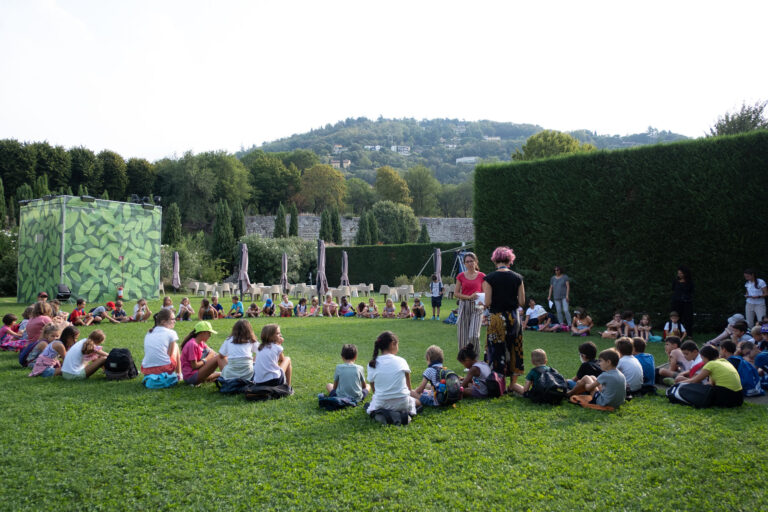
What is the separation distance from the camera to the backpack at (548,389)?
543 centimetres

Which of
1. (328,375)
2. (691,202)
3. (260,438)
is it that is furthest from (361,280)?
(260,438)

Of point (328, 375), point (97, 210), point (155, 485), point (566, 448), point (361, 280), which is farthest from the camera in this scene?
point (361, 280)

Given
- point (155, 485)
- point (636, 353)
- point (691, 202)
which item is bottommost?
point (155, 485)

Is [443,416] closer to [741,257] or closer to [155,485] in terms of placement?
[155,485]

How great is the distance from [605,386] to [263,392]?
11.8 ft

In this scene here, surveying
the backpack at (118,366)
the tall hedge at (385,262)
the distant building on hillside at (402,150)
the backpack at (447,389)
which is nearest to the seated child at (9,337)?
the backpack at (118,366)

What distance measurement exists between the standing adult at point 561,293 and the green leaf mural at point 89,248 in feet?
53.7

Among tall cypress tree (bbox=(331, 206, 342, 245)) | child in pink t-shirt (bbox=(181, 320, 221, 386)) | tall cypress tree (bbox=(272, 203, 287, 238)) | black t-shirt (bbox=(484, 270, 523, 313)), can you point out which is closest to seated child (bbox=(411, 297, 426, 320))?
child in pink t-shirt (bbox=(181, 320, 221, 386))

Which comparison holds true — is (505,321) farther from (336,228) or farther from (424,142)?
(424,142)

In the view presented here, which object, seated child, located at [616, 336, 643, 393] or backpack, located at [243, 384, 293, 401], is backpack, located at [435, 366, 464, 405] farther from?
seated child, located at [616, 336, 643, 393]

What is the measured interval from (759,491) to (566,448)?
1244 millimetres

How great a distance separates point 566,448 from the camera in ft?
13.3

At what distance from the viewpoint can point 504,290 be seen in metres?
5.94

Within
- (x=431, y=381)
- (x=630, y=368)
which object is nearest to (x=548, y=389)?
(x=630, y=368)
